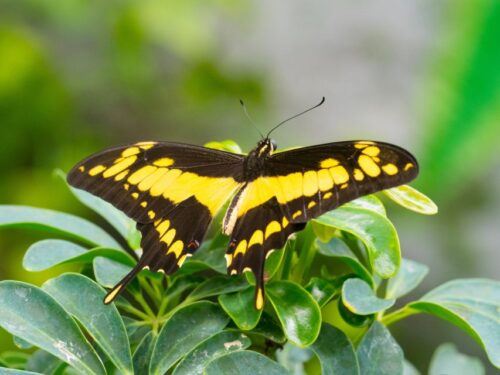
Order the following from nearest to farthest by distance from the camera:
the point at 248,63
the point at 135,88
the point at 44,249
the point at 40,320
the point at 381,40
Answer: the point at 40,320 < the point at 44,249 < the point at 135,88 < the point at 248,63 < the point at 381,40

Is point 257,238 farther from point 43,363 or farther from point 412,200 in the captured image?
point 43,363

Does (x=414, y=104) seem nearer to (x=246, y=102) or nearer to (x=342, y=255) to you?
(x=246, y=102)

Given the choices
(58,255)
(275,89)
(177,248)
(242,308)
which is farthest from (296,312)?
(275,89)

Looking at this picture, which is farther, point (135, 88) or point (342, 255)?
point (135, 88)

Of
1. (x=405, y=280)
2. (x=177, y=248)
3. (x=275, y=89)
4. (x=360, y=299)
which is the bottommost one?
(x=275, y=89)

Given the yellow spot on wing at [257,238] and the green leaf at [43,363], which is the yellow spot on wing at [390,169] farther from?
the green leaf at [43,363]

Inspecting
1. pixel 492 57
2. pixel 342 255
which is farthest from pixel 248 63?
pixel 342 255

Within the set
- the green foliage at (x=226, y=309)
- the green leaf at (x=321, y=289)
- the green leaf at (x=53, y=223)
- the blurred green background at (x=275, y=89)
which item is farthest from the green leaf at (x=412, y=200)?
the blurred green background at (x=275, y=89)

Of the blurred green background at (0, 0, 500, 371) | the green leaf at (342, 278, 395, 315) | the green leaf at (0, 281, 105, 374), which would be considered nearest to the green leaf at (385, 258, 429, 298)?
the green leaf at (342, 278, 395, 315)
